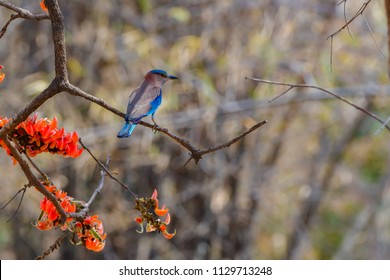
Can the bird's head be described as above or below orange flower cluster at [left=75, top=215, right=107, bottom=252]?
above

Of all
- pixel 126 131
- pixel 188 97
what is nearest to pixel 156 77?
pixel 126 131

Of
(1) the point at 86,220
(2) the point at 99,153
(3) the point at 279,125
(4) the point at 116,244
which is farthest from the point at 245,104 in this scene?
(1) the point at 86,220

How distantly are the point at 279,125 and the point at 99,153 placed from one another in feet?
5.10

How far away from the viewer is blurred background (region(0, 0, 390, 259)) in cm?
599

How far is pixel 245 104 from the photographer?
595 cm

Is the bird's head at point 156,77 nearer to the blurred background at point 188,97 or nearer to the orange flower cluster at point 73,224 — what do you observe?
the orange flower cluster at point 73,224

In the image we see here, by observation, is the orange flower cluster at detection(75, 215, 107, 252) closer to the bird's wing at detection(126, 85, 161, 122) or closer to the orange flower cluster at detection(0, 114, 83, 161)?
the orange flower cluster at detection(0, 114, 83, 161)

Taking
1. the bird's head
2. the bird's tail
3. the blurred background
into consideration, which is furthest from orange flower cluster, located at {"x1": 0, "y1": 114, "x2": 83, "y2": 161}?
the blurred background

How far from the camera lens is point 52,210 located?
2.10m

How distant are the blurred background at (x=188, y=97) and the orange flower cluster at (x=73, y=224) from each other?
3.57 metres

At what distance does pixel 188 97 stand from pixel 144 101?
394 centimetres

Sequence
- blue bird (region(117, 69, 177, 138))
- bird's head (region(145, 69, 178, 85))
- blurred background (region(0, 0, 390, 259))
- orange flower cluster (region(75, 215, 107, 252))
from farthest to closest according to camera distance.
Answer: blurred background (region(0, 0, 390, 259)) → bird's head (region(145, 69, 178, 85)) → blue bird (region(117, 69, 177, 138)) → orange flower cluster (region(75, 215, 107, 252))

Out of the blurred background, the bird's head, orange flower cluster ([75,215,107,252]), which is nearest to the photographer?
orange flower cluster ([75,215,107,252])

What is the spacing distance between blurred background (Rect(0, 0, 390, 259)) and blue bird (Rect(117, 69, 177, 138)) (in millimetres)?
3158
